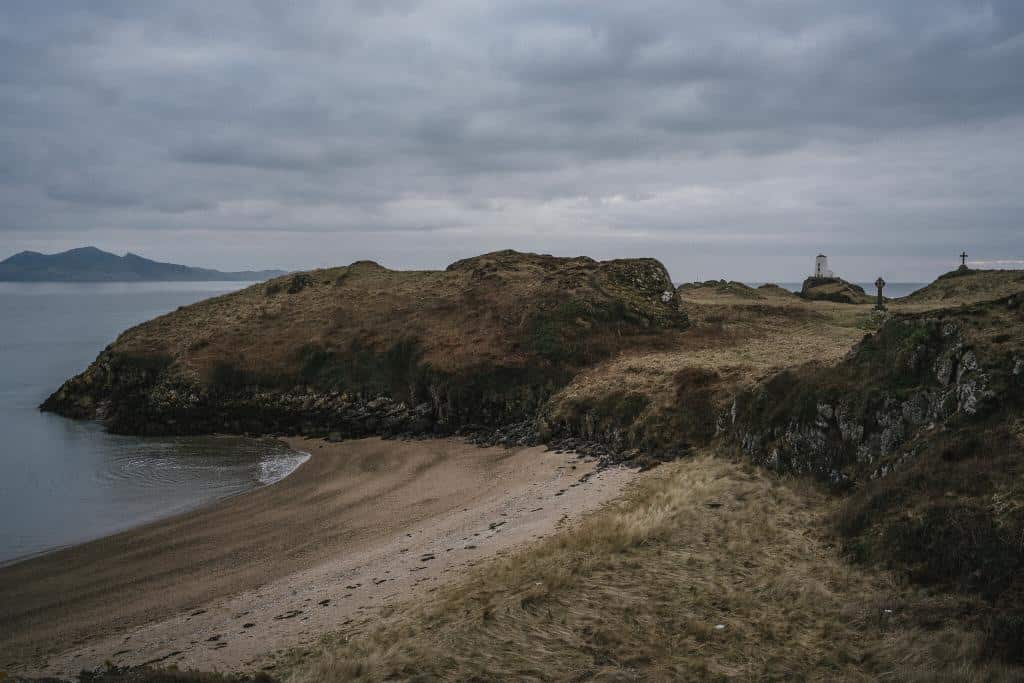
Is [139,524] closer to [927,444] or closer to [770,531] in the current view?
[770,531]

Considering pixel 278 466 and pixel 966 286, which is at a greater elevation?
pixel 966 286

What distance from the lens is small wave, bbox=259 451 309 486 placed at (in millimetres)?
25766

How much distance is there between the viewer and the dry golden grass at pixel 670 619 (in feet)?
29.1

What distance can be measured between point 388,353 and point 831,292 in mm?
48769

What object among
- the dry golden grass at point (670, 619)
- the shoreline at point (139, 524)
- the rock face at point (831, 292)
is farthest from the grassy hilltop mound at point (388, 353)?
the rock face at point (831, 292)

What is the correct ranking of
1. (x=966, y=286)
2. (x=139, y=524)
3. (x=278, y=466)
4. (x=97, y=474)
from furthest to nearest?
(x=966, y=286)
(x=278, y=466)
(x=97, y=474)
(x=139, y=524)

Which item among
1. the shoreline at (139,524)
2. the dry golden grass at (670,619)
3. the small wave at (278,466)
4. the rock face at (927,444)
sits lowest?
the shoreline at (139,524)

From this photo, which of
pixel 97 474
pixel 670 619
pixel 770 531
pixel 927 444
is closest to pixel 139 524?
pixel 97 474

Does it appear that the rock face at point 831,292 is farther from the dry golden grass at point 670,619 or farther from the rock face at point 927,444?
the dry golden grass at point 670,619

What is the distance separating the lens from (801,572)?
11.8 meters

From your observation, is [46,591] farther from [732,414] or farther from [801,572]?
[732,414]

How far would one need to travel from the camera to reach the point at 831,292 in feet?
211

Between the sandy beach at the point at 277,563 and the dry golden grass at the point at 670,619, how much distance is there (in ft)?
6.33

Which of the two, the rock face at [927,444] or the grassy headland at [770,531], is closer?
the grassy headland at [770,531]
